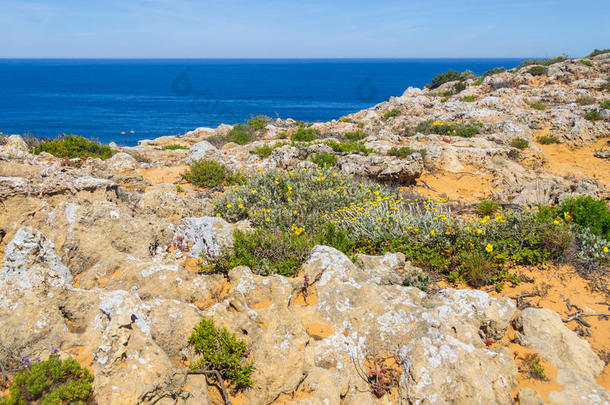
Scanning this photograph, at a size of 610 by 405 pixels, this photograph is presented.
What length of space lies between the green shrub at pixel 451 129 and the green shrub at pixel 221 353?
566 inches

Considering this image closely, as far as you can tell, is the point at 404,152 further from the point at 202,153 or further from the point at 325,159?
Result: the point at 202,153

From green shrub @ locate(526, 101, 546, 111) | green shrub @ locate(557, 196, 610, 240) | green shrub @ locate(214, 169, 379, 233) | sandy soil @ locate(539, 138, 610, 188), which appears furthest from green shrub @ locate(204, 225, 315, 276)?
green shrub @ locate(526, 101, 546, 111)

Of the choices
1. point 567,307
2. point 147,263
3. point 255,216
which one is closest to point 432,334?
point 567,307

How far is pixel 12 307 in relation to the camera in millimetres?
3379

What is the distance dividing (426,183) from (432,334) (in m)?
7.21

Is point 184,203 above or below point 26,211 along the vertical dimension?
below

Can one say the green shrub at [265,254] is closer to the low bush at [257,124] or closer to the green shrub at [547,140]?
the green shrub at [547,140]

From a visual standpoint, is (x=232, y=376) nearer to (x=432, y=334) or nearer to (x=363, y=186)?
(x=432, y=334)

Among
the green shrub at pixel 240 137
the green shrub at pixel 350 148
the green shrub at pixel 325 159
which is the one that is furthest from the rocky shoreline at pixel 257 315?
the green shrub at pixel 240 137

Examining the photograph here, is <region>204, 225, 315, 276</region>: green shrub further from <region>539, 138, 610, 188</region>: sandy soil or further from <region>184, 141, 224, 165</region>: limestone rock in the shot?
<region>539, 138, 610, 188</region>: sandy soil

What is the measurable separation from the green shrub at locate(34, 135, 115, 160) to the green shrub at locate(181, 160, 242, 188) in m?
4.18

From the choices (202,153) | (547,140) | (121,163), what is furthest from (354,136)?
(121,163)

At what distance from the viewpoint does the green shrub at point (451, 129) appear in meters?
15.4

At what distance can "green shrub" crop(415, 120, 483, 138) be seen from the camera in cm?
1543
